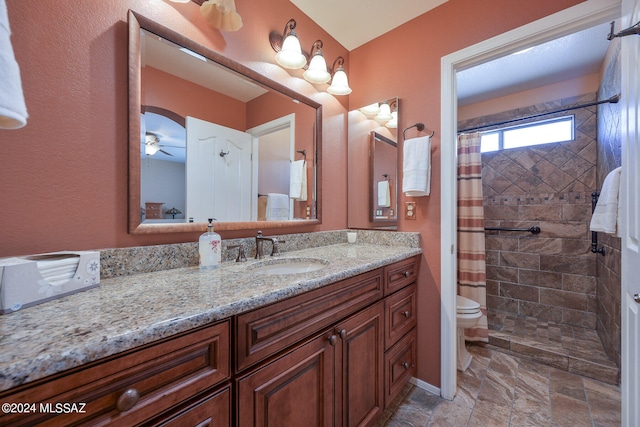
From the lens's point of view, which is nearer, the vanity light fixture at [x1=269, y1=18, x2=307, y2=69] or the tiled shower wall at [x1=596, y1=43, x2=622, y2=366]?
the vanity light fixture at [x1=269, y1=18, x2=307, y2=69]

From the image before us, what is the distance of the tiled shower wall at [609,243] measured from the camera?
1769mm

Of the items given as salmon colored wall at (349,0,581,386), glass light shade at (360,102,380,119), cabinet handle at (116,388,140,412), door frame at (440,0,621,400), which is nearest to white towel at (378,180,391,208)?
salmon colored wall at (349,0,581,386)

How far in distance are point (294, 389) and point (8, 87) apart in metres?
1.09

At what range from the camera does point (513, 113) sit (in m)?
2.80

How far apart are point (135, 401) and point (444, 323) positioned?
1634mm

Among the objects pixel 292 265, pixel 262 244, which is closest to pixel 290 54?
pixel 262 244

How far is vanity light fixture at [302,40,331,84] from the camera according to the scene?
1670 millimetres

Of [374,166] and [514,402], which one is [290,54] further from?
[514,402]

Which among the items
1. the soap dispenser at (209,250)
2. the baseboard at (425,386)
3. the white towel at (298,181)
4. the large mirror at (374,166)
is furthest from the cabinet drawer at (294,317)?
the baseboard at (425,386)

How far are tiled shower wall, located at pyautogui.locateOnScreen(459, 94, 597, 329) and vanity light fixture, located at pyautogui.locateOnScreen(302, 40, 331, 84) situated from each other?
2264mm

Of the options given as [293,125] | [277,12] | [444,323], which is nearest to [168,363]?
[293,125]

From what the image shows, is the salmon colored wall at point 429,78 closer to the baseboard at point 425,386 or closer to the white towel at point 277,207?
the baseboard at point 425,386

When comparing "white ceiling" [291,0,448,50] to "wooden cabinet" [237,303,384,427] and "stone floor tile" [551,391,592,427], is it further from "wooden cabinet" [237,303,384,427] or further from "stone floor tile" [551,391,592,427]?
"stone floor tile" [551,391,592,427]

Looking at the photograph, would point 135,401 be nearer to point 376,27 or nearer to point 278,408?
point 278,408
